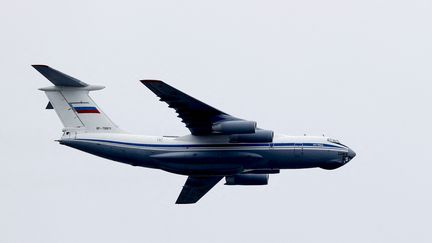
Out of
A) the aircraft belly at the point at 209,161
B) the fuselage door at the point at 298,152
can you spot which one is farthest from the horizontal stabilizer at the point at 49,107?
the fuselage door at the point at 298,152

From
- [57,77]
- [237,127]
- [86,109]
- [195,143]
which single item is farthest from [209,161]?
[57,77]

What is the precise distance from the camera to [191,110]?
2977 cm

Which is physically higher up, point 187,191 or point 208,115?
point 208,115

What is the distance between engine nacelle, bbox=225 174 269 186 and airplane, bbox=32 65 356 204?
1.54 m

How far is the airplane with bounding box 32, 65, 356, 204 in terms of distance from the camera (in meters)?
30.0

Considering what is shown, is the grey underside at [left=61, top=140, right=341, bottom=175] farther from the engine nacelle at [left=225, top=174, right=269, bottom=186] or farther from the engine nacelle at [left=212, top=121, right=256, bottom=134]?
the engine nacelle at [left=225, top=174, right=269, bottom=186]

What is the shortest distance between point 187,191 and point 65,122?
4.57m

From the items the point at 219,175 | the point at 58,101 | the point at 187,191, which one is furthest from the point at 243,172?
the point at 58,101

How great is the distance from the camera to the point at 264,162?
30359mm

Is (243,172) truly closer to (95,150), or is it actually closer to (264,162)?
(264,162)

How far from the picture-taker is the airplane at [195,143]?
2998cm

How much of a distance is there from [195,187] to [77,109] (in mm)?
4486

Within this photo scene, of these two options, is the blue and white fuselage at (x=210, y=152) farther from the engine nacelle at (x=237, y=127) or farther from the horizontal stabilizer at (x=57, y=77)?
the horizontal stabilizer at (x=57, y=77)

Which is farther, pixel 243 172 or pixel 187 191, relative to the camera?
pixel 187 191
